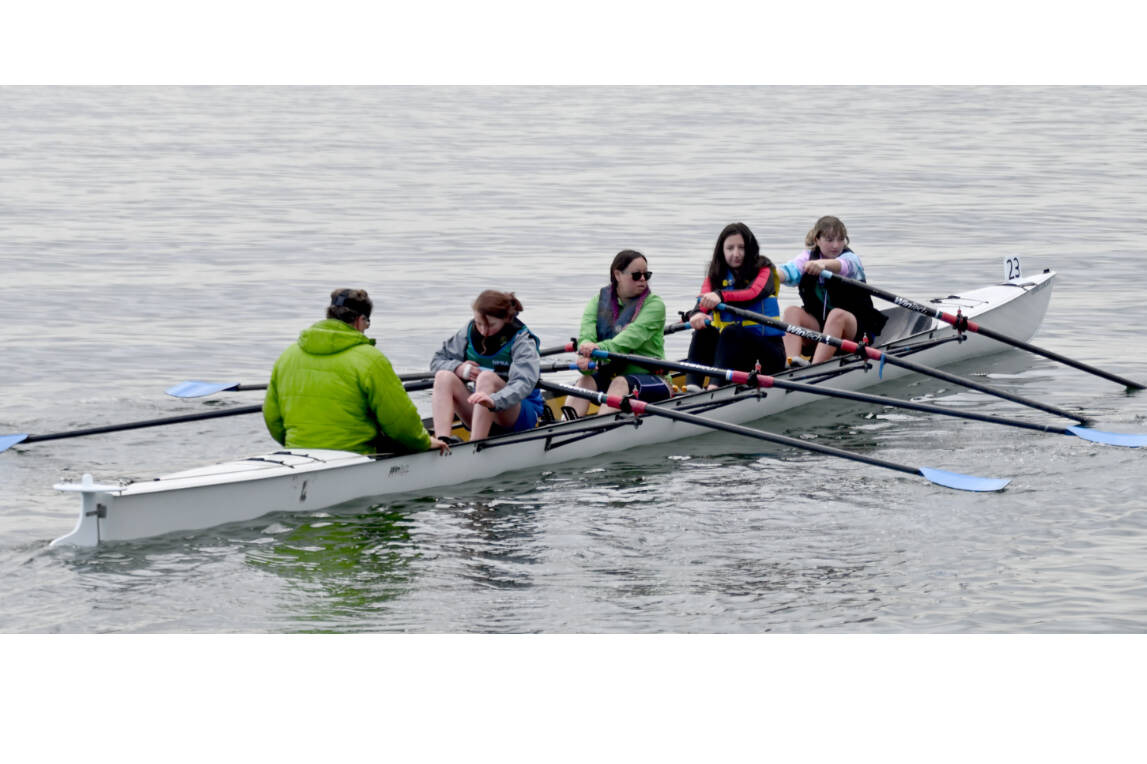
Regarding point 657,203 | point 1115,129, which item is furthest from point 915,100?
point 657,203

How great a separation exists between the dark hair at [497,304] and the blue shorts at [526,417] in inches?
32.9

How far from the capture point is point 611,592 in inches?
368

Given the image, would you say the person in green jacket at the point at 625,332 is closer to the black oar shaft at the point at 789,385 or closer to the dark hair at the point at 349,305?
the black oar shaft at the point at 789,385

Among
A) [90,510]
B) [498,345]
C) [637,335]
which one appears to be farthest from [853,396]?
[90,510]

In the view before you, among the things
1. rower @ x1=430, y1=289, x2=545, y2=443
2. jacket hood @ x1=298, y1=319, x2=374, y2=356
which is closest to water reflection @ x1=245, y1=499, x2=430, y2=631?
rower @ x1=430, y1=289, x2=545, y2=443

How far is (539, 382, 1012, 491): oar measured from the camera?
37.1ft

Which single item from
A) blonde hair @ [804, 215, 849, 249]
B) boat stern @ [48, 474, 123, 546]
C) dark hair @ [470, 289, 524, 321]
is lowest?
boat stern @ [48, 474, 123, 546]

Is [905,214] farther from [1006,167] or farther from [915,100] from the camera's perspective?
[915,100]

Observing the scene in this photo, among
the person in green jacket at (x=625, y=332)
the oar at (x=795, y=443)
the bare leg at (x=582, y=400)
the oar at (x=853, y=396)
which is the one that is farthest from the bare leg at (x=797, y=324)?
the oar at (x=795, y=443)

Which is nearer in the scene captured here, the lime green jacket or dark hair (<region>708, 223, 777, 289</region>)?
the lime green jacket

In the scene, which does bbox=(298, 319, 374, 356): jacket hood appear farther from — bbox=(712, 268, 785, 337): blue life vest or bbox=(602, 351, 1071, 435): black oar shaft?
bbox=(712, 268, 785, 337): blue life vest

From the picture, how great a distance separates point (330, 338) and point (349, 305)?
0.79ft

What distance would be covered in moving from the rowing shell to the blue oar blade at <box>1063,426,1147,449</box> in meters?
2.22

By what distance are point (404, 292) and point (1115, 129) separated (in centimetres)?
3023
